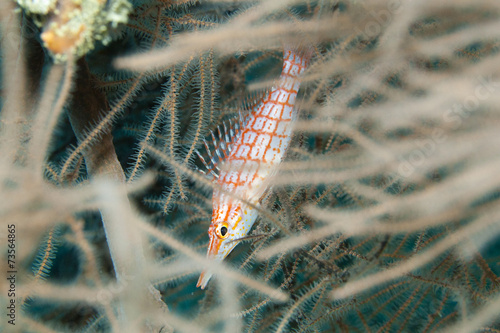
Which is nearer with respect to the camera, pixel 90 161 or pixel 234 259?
pixel 90 161

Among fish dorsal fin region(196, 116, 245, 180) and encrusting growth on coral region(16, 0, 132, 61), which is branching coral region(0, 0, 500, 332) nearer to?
encrusting growth on coral region(16, 0, 132, 61)

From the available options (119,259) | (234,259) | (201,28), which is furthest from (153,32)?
(234,259)

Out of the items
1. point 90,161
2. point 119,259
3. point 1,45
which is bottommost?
point 119,259

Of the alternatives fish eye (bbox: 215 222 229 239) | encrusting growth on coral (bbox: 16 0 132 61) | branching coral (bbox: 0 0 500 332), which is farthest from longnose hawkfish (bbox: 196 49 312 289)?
encrusting growth on coral (bbox: 16 0 132 61)

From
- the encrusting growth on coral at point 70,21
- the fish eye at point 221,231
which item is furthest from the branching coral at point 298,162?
the fish eye at point 221,231

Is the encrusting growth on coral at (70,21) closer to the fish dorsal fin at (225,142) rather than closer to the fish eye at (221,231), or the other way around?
the fish dorsal fin at (225,142)

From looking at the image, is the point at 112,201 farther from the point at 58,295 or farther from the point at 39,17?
the point at 39,17

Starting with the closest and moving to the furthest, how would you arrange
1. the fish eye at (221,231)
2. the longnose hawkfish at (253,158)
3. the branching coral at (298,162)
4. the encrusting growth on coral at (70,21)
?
the branching coral at (298,162)
the encrusting growth on coral at (70,21)
the longnose hawkfish at (253,158)
the fish eye at (221,231)

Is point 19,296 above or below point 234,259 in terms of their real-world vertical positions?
below

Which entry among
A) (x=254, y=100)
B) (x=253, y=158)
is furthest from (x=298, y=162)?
(x=254, y=100)
